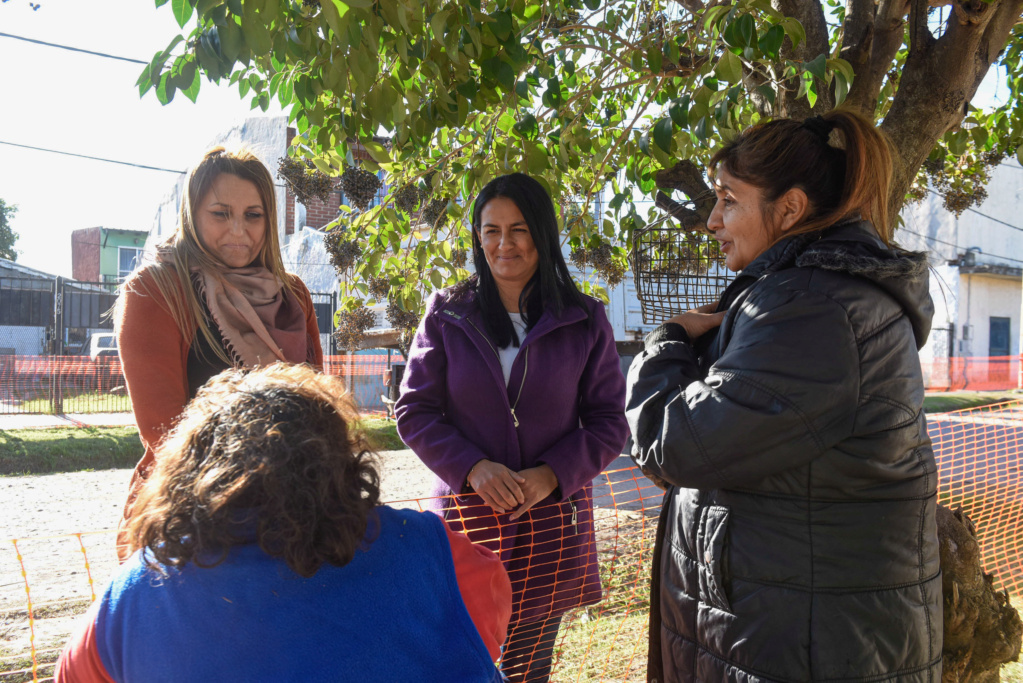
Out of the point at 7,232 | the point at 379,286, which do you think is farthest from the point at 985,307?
the point at 7,232

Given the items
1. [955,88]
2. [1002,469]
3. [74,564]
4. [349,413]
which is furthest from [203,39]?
[1002,469]

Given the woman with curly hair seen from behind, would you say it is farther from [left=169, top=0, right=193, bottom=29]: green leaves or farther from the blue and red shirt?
[left=169, top=0, right=193, bottom=29]: green leaves

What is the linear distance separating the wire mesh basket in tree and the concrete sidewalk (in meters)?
12.0

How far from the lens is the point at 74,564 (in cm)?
600

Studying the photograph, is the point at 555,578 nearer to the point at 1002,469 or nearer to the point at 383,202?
the point at 383,202

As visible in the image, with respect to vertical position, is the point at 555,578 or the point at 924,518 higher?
the point at 924,518

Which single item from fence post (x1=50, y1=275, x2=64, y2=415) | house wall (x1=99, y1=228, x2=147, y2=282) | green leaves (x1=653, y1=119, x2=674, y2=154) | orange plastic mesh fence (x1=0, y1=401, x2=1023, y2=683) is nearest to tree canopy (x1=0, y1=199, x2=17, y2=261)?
house wall (x1=99, y1=228, x2=147, y2=282)

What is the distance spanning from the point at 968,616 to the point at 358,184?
3.16m

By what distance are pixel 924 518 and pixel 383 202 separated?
3.33 meters

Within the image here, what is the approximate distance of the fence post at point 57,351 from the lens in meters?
14.1

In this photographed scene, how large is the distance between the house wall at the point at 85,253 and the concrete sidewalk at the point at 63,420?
30274 mm

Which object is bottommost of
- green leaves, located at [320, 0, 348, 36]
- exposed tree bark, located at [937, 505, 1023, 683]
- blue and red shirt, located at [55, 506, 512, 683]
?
exposed tree bark, located at [937, 505, 1023, 683]

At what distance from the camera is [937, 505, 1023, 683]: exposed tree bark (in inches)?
107

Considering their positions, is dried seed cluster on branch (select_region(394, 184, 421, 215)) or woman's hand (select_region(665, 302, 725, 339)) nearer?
woman's hand (select_region(665, 302, 725, 339))
